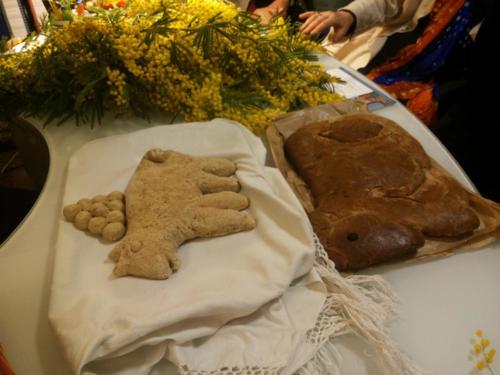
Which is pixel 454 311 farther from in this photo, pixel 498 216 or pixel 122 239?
pixel 122 239

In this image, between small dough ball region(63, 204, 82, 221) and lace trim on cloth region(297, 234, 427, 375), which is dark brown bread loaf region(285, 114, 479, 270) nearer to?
lace trim on cloth region(297, 234, 427, 375)

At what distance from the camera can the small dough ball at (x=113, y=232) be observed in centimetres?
74

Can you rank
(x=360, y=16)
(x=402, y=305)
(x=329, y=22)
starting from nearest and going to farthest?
(x=402, y=305) → (x=329, y=22) → (x=360, y=16)

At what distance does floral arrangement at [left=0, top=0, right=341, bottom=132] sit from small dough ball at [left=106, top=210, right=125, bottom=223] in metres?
0.36

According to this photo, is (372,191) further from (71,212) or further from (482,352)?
(71,212)

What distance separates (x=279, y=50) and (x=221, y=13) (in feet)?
0.62

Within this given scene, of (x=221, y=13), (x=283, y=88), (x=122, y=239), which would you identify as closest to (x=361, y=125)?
(x=283, y=88)

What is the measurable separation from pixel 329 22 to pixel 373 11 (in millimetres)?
319

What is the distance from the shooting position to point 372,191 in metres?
0.87

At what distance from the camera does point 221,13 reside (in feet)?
3.71

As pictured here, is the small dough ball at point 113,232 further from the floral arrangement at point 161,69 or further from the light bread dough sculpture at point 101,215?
the floral arrangement at point 161,69

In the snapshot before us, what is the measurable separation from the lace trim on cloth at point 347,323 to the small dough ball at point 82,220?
0.34 meters

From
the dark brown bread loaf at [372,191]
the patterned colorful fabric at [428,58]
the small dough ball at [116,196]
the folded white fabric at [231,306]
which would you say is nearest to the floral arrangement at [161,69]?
the dark brown bread loaf at [372,191]

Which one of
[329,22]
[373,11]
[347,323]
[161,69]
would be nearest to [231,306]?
[347,323]
